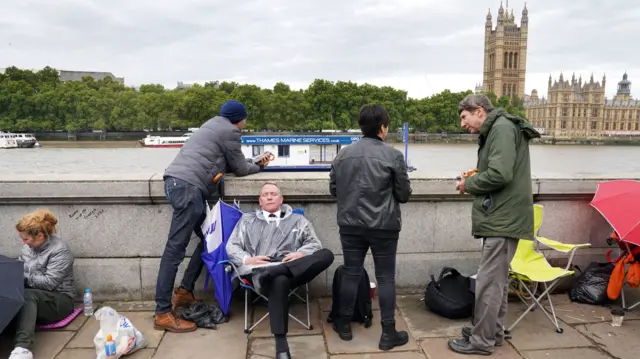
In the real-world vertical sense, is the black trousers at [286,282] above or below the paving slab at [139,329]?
above

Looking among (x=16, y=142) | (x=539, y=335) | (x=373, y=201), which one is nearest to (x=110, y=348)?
(x=373, y=201)

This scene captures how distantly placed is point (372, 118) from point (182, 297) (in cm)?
218

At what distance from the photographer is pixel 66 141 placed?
7431 centimetres

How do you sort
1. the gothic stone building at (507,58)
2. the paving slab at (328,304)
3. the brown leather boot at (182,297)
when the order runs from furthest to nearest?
the gothic stone building at (507,58) → the paving slab at (328,304) → the brown leather boot at (182,297)

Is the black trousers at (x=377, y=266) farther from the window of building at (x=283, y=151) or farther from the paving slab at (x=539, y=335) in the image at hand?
the window of building at (x=283, y=151)

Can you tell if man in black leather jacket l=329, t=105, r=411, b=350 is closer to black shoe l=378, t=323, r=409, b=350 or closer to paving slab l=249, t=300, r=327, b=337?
black shoe l=378, t=323, r=409, b=350

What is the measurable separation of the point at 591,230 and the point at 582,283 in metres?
0.66

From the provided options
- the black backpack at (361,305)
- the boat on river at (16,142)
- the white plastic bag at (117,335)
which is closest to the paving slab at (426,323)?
the black backpack at (361,305)

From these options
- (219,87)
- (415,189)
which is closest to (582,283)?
(415,189)

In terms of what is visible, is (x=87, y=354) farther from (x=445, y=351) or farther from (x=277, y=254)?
(x=445, y=351)

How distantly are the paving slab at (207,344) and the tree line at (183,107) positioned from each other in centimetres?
7343

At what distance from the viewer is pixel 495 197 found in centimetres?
305

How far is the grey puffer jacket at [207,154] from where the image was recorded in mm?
3607

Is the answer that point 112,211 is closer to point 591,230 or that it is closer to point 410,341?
point 410,341
